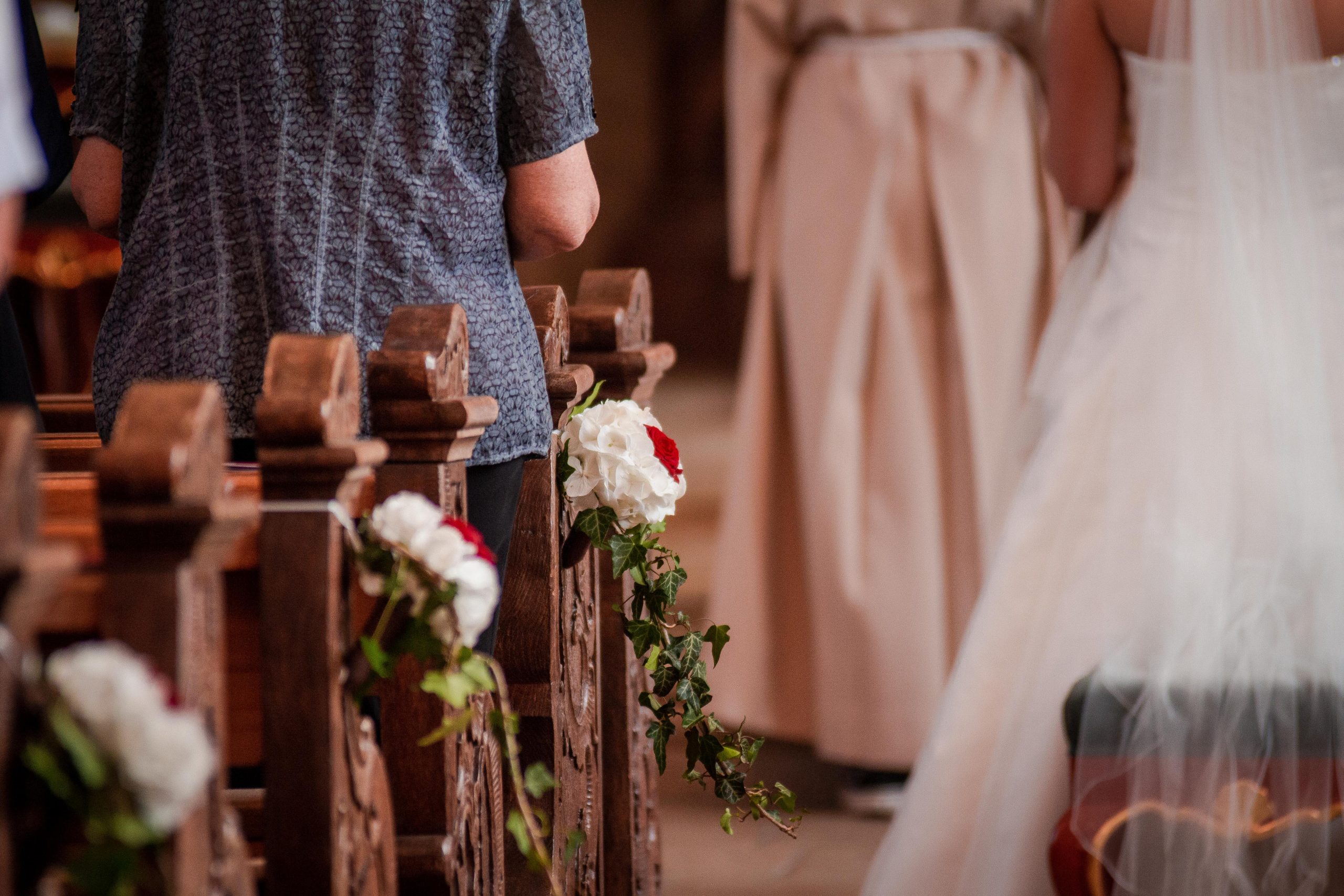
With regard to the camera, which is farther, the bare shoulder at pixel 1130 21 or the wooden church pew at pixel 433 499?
the bare shoulder at pixel 1130 21

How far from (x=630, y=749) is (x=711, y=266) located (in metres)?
8.30

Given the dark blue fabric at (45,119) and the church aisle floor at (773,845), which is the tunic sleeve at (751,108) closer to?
the church aisle floor at (773,845)

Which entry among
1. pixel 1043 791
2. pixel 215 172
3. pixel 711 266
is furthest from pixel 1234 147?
pixel 711 266

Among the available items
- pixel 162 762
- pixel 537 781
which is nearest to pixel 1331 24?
pixel 537 781

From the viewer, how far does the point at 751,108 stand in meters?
3.26

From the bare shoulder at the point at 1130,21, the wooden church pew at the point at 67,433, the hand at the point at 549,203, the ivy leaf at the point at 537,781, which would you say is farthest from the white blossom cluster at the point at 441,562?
the bare shoulder at the point at 1130,21

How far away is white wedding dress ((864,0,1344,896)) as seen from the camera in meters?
1.71

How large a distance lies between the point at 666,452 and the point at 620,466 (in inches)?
2.7

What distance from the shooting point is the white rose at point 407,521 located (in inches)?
39.9

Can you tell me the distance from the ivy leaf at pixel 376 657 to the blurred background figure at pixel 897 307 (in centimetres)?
218

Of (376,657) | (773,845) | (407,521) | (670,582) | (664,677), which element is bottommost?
(773,845)

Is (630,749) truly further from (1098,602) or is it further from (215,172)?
(215,172)

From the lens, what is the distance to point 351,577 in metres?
1.06

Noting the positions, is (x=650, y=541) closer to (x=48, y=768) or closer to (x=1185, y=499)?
(x=1185, y=499)
